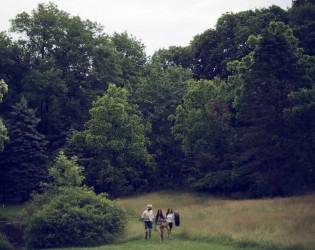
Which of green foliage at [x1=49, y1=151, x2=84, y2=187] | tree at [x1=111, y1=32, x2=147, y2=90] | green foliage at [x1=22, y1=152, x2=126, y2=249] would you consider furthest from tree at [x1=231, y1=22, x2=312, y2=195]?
tree at [x1=111, y1=32, x2=147, y2=90]

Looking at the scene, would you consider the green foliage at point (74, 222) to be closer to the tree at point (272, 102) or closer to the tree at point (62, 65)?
the tree at point (272, 102)

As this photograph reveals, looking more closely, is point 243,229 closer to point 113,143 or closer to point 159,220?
point 159,220

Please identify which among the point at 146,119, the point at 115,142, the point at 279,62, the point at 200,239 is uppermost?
the point at 279,62

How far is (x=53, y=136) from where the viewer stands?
47812 millimetres

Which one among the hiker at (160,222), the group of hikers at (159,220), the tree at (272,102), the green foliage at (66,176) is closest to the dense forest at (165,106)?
the tree at (272,102)

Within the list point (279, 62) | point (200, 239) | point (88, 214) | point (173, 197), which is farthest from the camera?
point (173, 197)

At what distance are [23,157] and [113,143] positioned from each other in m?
10.8

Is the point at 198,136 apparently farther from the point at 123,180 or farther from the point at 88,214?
the point at 88,214

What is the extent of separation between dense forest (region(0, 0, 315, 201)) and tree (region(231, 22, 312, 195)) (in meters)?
0.10

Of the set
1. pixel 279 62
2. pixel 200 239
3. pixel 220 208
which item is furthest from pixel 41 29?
pixel 200 239

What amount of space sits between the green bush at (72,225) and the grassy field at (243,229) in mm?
1153

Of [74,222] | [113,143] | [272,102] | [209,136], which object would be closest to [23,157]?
[113,143]

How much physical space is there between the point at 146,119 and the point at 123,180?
10.1m

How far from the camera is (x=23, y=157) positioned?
134 ft
